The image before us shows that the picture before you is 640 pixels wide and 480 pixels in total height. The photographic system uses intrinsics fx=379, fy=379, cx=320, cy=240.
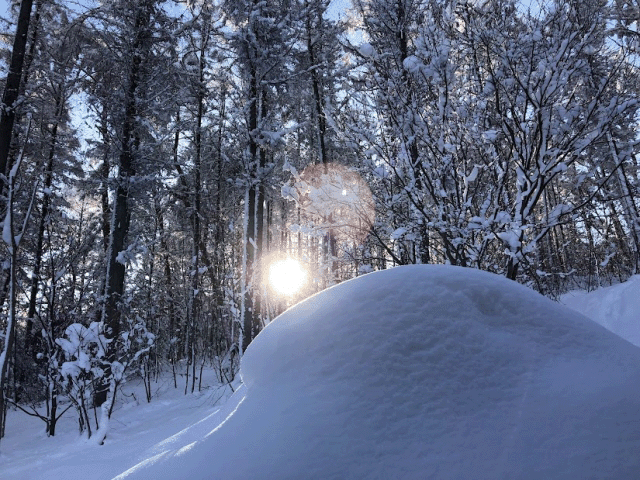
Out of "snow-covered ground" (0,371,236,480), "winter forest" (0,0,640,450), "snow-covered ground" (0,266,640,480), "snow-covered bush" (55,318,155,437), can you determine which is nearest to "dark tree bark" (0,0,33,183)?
"winter forest" (0,0,640,450)

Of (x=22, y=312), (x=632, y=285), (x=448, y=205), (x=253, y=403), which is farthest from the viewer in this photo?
(x=22, y=312)

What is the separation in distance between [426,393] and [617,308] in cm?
500

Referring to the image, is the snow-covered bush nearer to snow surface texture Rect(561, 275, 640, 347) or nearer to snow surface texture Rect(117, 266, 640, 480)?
snow surface texture Rect(117, 266, 640, 480)

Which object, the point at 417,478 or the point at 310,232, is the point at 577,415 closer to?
the point at 417,478

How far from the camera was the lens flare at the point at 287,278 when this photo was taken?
7.08 meters

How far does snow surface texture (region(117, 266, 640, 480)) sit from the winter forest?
1.58m

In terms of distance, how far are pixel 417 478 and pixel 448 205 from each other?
9.81 feet

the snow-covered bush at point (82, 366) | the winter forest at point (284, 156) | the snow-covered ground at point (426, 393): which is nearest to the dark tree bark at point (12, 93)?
the winter forest at point (284, 156)

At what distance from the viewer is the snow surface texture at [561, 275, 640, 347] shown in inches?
160

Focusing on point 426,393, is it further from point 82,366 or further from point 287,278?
point 287,278

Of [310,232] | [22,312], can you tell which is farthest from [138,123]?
[22,312]

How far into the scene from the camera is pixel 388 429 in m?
0.99

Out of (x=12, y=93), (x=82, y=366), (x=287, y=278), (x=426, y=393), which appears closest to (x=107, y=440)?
(x=82, y=366)

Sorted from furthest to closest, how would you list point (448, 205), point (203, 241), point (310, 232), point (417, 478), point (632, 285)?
point (203, 241), point (632, 285), point (310, 232), point (448, 205), point (417, 478)
